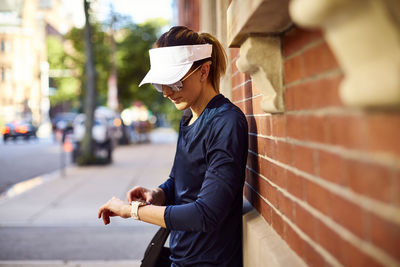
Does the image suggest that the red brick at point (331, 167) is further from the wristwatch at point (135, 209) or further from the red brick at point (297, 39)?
the wristwatch at point (135, 209)

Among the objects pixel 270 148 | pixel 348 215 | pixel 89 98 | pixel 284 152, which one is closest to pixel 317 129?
pixel 348 215

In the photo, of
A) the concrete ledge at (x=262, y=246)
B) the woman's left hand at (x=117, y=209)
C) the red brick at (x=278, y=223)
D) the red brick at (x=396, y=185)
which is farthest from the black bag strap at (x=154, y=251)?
the red brick at (x=396, y=185)

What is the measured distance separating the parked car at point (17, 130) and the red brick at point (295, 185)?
1230 inches

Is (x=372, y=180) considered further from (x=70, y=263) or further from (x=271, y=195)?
(x=70, y=263)

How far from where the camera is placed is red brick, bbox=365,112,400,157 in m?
0.74

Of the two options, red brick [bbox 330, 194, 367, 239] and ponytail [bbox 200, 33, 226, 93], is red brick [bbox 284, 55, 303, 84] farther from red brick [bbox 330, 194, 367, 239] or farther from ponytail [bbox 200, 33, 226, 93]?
ponytail [bbox 200, 33, 226, 93]

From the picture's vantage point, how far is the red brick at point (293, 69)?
132 cm

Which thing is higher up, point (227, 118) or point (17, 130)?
point (227, 118)

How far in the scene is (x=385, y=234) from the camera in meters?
0.79

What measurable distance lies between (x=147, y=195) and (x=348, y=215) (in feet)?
4.80

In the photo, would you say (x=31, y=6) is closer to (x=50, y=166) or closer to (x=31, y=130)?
(x=31, y=130)

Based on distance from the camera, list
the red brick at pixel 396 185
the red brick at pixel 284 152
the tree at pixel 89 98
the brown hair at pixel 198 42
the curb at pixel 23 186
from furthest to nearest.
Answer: the tree at pixel 89 98, the curb at pixel 23 186, the brown hair at pixel 198 42, the red brick at pixel 284 152, the red brick at pixel 396 185

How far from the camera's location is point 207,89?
83.1 inches

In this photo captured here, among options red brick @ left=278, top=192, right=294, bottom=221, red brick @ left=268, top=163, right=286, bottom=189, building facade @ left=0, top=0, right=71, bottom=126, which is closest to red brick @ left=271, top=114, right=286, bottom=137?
red brick @ left=268, top=163, right=286, bottom=189
